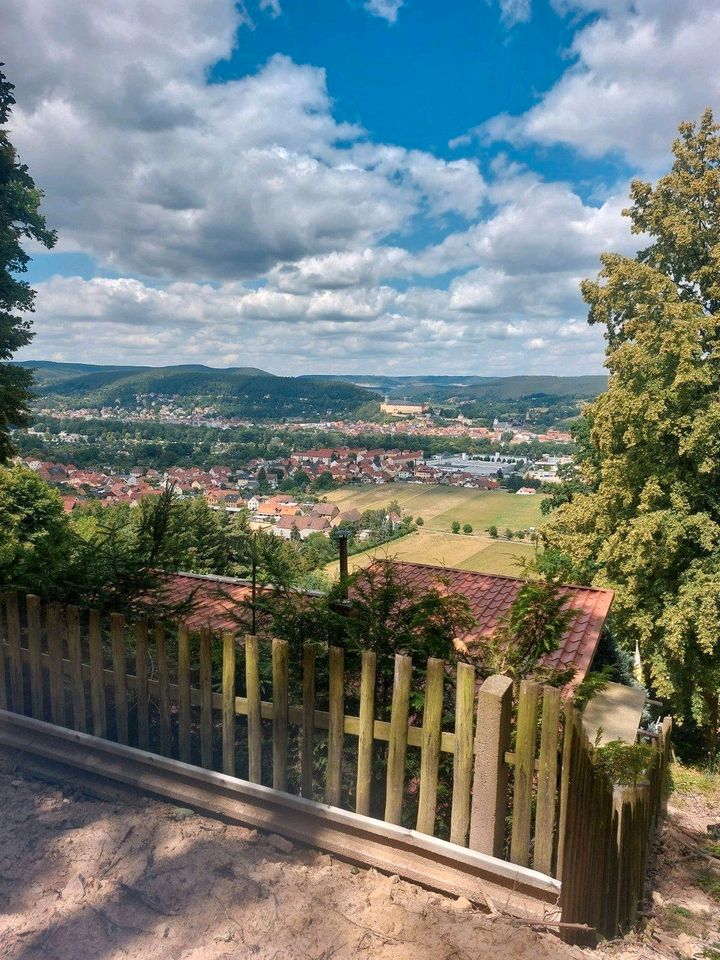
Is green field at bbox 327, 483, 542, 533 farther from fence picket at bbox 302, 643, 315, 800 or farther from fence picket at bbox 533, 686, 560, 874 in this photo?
fence picket at bbox 533, 686, 560, 874

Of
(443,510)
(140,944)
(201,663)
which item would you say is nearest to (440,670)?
(201,663)

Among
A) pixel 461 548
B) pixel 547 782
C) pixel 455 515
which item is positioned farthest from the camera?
pixel 455 515

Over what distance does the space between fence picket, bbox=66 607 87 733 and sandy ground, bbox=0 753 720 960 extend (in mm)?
426

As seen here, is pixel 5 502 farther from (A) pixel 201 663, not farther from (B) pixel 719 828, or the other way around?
(B) pixel 719 828

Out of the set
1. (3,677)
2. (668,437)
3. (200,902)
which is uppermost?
(668,437)

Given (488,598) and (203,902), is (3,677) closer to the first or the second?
(203,902)

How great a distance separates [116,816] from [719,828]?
18.4ft

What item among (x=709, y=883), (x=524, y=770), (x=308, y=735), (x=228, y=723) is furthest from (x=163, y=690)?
(x=709, y=883)

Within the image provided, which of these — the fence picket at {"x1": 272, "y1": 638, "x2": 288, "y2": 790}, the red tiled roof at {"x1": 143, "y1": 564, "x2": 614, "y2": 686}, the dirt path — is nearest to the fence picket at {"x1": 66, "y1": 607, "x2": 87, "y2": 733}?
the dirt path

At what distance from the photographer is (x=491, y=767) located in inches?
93.6

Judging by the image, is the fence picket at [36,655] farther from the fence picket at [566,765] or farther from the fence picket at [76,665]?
the fence picket at [566,765]

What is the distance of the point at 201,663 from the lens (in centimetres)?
295

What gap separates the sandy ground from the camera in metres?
2.14

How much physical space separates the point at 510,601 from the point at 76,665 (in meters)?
6.38
